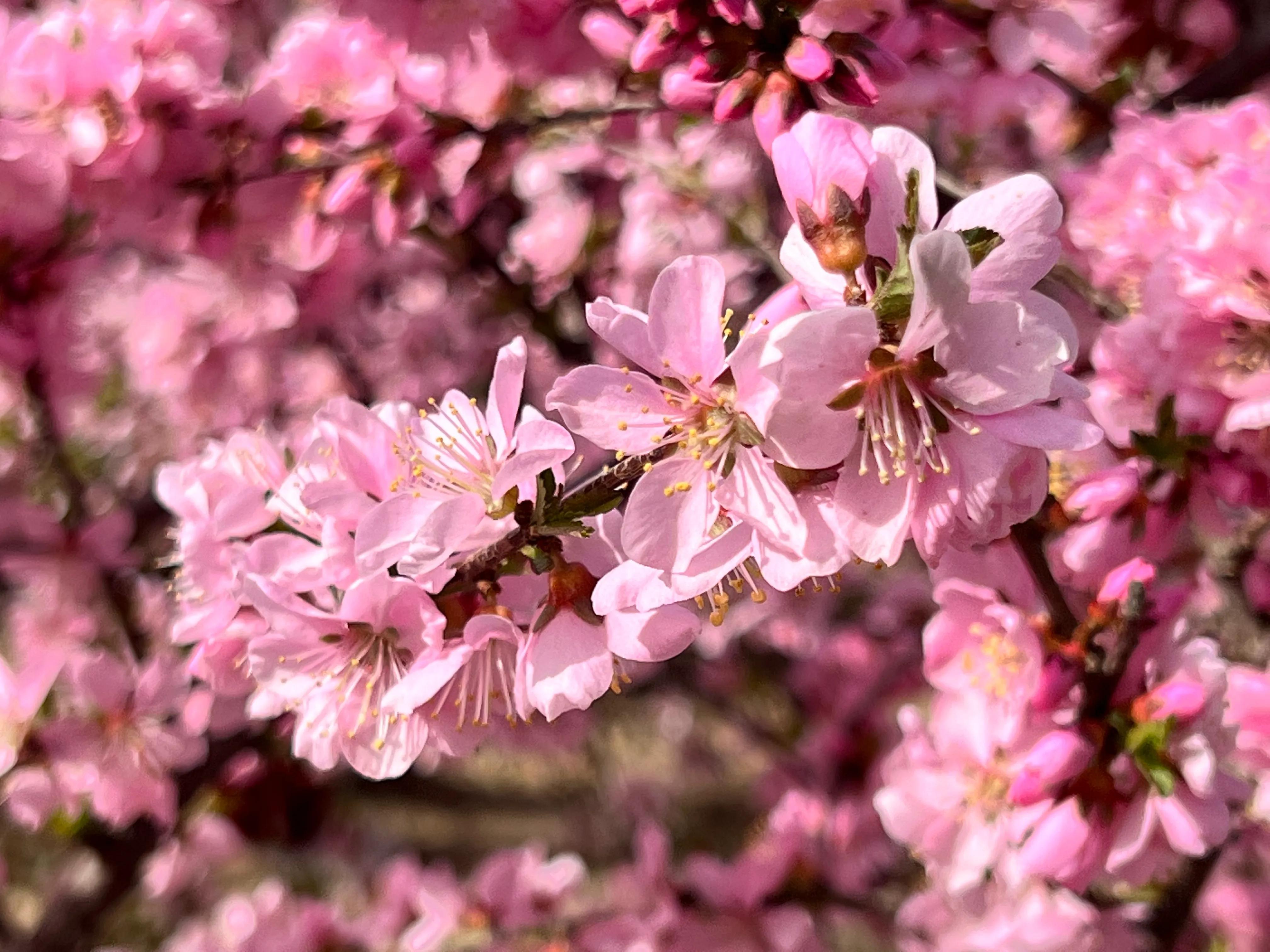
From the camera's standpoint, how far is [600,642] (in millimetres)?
669

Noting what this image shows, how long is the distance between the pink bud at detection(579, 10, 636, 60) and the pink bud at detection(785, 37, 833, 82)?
43 cm

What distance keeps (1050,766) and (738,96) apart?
636 millimetres

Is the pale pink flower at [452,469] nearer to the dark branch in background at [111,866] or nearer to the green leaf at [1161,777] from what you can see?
the green leaf at [1161,777]

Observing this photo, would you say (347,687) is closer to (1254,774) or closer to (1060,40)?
(1254,774)

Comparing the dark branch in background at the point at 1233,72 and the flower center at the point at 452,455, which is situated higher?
the flower center at the point at 452,455

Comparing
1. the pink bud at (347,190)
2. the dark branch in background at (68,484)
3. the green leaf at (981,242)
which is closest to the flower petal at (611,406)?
the green leaf at (981,242)

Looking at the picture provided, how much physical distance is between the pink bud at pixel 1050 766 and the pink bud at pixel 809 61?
1.96 ft

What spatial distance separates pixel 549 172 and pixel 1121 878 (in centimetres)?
170

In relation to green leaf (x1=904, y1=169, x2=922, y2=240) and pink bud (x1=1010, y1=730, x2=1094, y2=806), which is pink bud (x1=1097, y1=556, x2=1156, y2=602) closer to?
pink bud (x1=1010, y1=730, x2=1094, y2=806)

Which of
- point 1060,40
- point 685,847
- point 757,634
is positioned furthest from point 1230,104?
point 685,847

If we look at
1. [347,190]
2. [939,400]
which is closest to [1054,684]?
[939,400]

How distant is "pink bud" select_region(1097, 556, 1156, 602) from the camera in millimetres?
788

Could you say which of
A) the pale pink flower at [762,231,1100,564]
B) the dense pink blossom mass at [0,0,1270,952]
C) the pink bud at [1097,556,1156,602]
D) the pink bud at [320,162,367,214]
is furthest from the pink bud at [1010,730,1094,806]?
the pink bud at [320,162,367,214]

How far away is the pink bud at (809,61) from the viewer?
2.33ft
